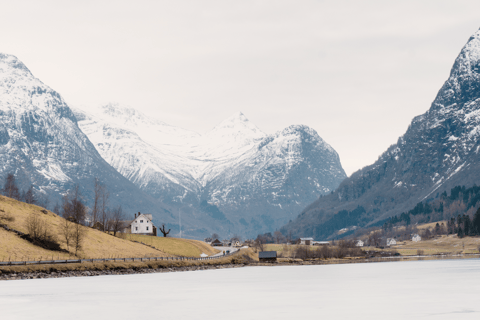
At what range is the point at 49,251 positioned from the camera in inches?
4919

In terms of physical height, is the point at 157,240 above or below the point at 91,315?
above

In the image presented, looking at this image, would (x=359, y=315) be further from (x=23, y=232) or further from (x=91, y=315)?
(x=23, y=232)

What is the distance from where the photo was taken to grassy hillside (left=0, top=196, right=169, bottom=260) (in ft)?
390

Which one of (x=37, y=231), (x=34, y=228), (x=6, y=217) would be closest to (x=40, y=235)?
(x=37, y=231)

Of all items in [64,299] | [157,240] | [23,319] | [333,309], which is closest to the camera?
[23,319]

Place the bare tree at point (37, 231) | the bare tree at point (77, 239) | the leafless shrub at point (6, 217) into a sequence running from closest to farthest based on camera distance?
the bare tree at point (37, 231), the leafless shrub at point (6, 217), the bare tree at point (77, 239)

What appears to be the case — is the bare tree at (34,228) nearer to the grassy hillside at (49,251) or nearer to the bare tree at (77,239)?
the grassy hillside at (49,251)

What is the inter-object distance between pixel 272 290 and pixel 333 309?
2468cm

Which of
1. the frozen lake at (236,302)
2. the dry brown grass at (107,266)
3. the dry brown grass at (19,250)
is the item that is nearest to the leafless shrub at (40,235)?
the dry brown grass at (19,250)

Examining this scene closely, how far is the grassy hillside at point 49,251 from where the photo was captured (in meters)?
119

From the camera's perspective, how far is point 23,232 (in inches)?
5094

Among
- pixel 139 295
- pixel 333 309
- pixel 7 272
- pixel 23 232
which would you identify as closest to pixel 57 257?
pixel 23 232

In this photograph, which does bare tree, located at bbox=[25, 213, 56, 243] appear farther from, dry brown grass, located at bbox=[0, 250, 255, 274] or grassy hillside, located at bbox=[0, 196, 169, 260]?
dry brown grass, located at bbox=[0, 250, 255, 274]

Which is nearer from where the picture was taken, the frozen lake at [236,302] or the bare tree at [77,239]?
the frozen lake at [236,302]
